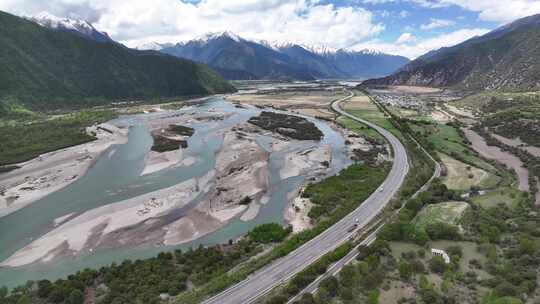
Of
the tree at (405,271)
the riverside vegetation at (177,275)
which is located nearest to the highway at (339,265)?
the riverside vegetation at (177,275)

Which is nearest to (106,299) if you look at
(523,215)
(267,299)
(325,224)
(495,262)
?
(267,299)

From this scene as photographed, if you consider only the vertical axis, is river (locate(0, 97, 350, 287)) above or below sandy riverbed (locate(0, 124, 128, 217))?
below

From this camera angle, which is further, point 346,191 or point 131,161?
point 131,161

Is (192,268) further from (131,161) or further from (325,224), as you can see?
(131,161)

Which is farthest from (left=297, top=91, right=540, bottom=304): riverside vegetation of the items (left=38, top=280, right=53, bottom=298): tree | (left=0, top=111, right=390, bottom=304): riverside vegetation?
(left=38, top=280, right=53, bottom=298): tree

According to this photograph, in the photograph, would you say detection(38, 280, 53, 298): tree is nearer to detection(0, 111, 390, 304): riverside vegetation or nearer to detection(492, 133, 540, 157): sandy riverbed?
detection(0, 111, 390, 304): riverside vegetation

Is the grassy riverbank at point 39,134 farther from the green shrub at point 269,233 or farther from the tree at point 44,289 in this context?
the green shrub at point 269,233

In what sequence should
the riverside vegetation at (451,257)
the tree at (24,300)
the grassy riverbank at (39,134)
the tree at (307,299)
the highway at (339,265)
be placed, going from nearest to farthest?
the tree at (307,299) < the tree at (24,300) < the riverside vegetation at (451,257) < the highway at (339,265) < the grassy riverbank at (39,134)
